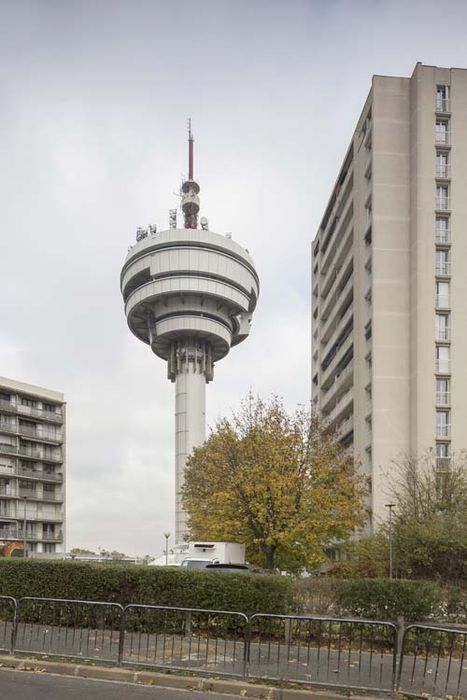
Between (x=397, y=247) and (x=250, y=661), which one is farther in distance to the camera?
(x=397, y=247)

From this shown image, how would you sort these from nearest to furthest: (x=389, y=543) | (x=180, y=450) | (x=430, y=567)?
(x=430, y=567) → (x=389, y=543) → (x=180, y=450)

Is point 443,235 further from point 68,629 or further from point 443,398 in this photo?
point 68,629

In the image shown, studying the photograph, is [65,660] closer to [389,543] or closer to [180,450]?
[389,543]

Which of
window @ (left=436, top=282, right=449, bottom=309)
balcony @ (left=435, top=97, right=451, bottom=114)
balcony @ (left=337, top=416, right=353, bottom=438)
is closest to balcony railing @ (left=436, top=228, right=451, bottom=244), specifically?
window @ (left=436, top=282, right=449, bottom=309)

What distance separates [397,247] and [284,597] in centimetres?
3946

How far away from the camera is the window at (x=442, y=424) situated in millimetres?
46781

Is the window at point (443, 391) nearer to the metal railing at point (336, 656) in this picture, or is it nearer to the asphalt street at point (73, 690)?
the metal railing at point (336, 656)

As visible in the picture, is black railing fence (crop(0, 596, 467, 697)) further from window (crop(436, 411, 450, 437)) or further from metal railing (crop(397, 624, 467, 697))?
window (crop(436, 411, 450, 437))

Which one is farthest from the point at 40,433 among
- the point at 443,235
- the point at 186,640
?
the point at 186,640

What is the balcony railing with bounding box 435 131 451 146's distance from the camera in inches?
1977

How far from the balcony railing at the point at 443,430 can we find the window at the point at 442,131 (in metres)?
19.8

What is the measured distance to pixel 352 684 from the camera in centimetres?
1008

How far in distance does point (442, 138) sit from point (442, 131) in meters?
0.60

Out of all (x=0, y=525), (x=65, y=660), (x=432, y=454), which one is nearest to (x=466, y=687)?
(x=65, y=660)
